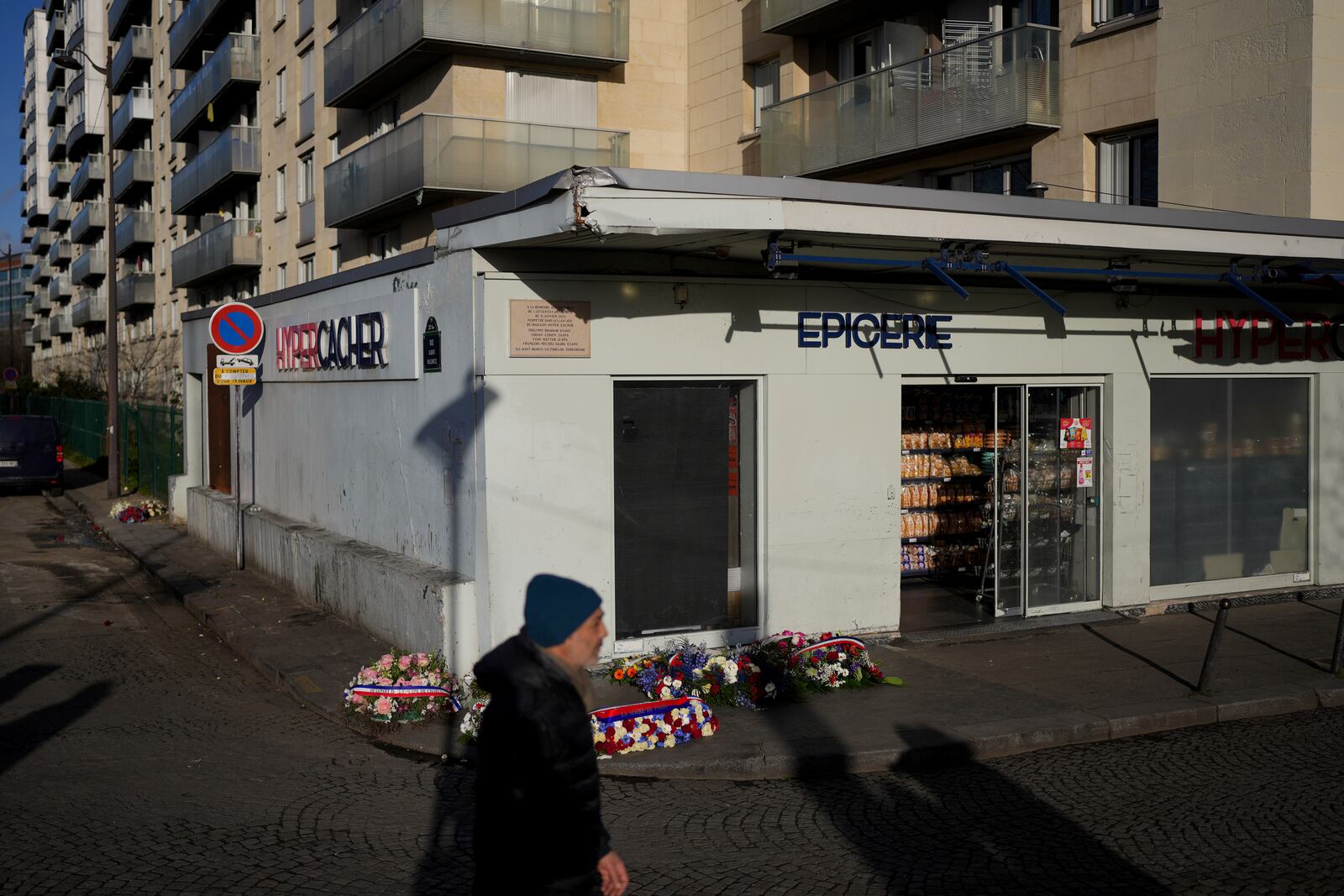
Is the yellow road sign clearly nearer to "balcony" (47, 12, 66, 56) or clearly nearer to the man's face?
the man's face

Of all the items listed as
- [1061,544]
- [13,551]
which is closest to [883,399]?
[1061,544]

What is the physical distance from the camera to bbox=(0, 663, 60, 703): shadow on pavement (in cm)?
943

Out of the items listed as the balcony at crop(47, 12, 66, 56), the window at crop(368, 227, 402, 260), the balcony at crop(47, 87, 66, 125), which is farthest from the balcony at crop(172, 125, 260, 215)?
the balcony at crop(47, 87, 66, 125)

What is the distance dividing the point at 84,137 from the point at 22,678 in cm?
6904

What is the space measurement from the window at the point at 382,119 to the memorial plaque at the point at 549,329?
21472 mm


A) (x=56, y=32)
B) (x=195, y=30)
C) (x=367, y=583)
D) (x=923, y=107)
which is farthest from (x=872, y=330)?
(x=56, y=32)

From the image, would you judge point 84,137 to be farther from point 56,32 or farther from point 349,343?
point 349,343

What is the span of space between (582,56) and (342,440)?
16891mm

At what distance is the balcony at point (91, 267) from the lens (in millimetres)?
66750

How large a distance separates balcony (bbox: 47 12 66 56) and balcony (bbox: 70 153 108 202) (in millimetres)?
7739

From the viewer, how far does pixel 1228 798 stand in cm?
679

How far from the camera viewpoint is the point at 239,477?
15.0 metres

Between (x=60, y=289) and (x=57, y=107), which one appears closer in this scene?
(x=57, y=107)

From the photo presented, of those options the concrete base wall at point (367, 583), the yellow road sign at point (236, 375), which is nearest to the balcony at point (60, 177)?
the yellow road sign at point (236, 375)
